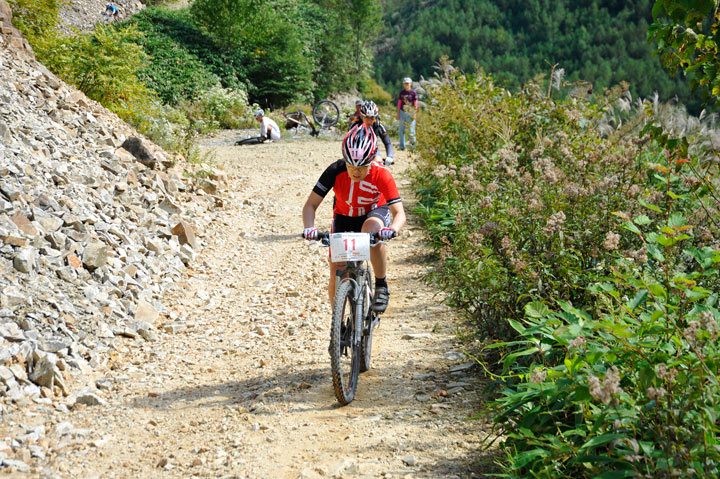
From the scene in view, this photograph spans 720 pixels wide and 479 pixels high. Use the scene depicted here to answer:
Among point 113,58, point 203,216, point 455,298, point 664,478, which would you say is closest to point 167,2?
point 113,58

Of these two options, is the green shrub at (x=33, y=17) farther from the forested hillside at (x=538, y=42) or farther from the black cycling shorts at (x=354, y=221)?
the forested hillside at (x=538, y=42)

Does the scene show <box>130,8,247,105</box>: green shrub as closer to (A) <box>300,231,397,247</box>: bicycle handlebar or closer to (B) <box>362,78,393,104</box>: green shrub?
(B) <box>362,78,393,104</box>: green shrub

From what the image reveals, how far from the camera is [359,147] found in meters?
4.39

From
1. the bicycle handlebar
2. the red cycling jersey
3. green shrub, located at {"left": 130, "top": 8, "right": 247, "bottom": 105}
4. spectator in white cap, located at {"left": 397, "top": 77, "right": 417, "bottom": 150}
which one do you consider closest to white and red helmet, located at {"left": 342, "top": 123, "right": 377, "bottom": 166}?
the red cycling jersey

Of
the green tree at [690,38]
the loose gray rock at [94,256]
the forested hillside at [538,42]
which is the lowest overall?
the loose gray rock at [94,256]

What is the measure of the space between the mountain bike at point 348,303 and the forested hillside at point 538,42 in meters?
36.4

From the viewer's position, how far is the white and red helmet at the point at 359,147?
4395 mm

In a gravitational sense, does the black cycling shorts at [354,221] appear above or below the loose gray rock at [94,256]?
above

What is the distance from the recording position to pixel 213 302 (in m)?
6.83

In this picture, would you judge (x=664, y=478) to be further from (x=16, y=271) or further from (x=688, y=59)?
(x=16, y=271)

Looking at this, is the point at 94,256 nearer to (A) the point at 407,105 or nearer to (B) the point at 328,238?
(B) the point at 328,238

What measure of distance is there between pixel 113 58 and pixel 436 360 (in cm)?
962

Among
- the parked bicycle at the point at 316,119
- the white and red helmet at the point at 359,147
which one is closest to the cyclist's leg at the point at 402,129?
the parked bicycle at the point at 316,119

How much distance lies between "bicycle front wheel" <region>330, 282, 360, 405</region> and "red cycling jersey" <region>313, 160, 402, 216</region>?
2.49 feet
